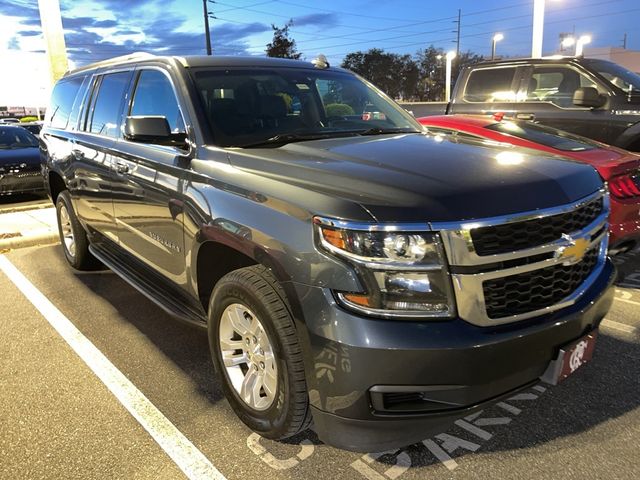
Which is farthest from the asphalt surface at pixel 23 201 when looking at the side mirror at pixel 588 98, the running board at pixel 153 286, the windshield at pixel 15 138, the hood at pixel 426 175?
the side mirror at pixel 588 98

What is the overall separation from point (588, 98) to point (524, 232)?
478cm

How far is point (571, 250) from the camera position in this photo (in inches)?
94.3

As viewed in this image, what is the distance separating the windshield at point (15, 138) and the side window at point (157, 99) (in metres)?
8.58

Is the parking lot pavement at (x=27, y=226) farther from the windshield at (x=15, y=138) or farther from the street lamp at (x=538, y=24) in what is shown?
the street lamp at (x=538, y=24)

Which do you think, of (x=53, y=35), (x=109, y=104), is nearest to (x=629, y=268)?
(x=109, y=104)

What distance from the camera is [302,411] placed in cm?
238

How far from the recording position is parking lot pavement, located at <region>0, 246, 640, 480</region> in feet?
8.26

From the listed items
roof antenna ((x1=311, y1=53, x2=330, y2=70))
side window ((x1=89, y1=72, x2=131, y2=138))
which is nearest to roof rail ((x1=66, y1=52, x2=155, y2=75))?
side window ((x1=89, y1=72, x2=131, y2=138))

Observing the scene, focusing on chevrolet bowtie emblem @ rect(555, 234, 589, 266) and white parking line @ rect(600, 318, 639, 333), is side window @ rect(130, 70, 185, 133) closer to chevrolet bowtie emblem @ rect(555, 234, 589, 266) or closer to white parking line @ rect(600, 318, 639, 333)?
chevrolet bowtie emblem @ rect(555, 234, 589, 266)

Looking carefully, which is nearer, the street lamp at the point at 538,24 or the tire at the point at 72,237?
the tire at the point at 72,237

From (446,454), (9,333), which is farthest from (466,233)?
(9,333)

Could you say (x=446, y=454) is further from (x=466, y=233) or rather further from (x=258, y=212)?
(x=258, y=212)

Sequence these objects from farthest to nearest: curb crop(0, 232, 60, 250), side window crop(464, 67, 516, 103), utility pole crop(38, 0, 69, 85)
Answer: utility pole crop(38, 0, 69, 85) < side window crop(464, 67, 516, 103) < curb crop(0, 232, 60, 250)

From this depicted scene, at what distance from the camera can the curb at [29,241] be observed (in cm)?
682
